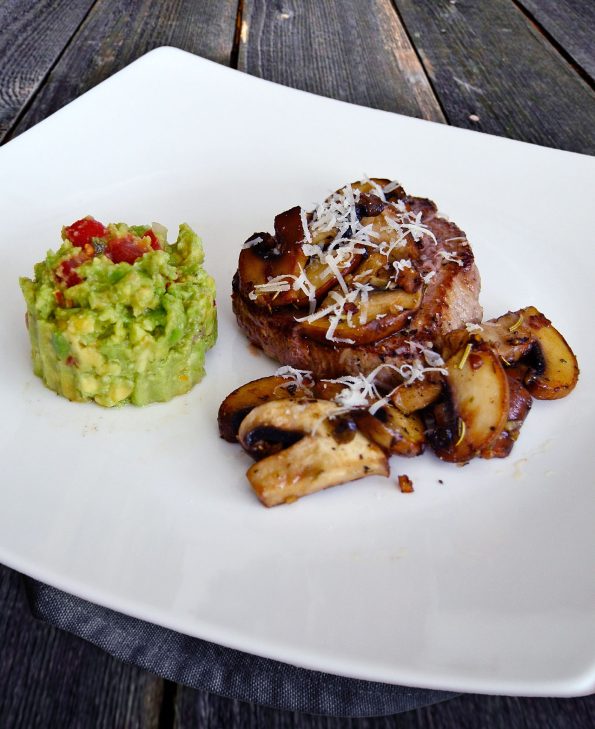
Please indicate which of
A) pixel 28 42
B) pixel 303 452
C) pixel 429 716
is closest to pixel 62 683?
pixel 303 452

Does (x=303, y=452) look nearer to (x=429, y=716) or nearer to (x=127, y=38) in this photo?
(x=429, y=716)

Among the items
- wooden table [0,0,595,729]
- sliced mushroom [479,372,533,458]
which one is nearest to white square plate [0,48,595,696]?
sliced mushroom [479,372,533,458]

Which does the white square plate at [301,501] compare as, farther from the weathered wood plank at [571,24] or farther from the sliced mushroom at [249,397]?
the weathered wood plank at [571,24]

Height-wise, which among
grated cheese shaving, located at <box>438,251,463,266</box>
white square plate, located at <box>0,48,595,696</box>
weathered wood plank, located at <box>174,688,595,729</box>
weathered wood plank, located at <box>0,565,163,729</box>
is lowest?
weathered wood plank, located at <box>0,565,163,729</box>

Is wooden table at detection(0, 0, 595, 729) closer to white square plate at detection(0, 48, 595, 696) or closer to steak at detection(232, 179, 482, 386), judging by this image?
white square plate at detection(0, 48, 595, 696)

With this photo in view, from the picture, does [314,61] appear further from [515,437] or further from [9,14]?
[515,437]

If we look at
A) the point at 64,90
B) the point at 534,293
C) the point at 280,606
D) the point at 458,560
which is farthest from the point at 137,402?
the point at 64,90
